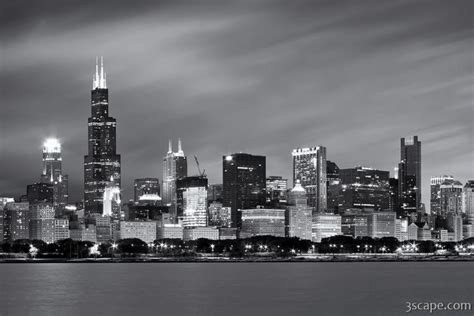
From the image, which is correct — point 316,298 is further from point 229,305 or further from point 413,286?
point 413,286

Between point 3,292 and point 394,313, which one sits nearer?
point 394,313

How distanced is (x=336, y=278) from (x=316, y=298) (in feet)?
114

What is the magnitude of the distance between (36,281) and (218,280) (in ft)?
68.3

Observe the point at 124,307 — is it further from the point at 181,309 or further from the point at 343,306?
the point at 343,306

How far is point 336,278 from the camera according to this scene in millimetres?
115312

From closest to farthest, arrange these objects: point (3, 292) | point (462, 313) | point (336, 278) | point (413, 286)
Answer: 1. point (462, 313)
2. point (3, 292)
3. point (413, 286)
4. point (336, 278)

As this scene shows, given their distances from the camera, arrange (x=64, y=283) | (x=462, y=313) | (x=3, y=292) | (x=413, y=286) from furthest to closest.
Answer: (x=64, y=283) → (x=413, y=286) → (x=3, y=292) → (x=462, y=313)

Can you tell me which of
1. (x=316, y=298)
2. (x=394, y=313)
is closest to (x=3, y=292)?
(x=316, y=298)

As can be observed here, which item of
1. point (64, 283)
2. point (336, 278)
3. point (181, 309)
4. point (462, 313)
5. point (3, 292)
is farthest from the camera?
point (336, 278)

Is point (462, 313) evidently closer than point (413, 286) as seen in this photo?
Yes

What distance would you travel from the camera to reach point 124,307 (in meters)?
73.2

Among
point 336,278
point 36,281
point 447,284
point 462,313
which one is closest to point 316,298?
point 462,313

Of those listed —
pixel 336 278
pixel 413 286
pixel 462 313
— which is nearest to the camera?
pixel 462 313

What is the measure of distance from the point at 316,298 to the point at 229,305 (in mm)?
9419
